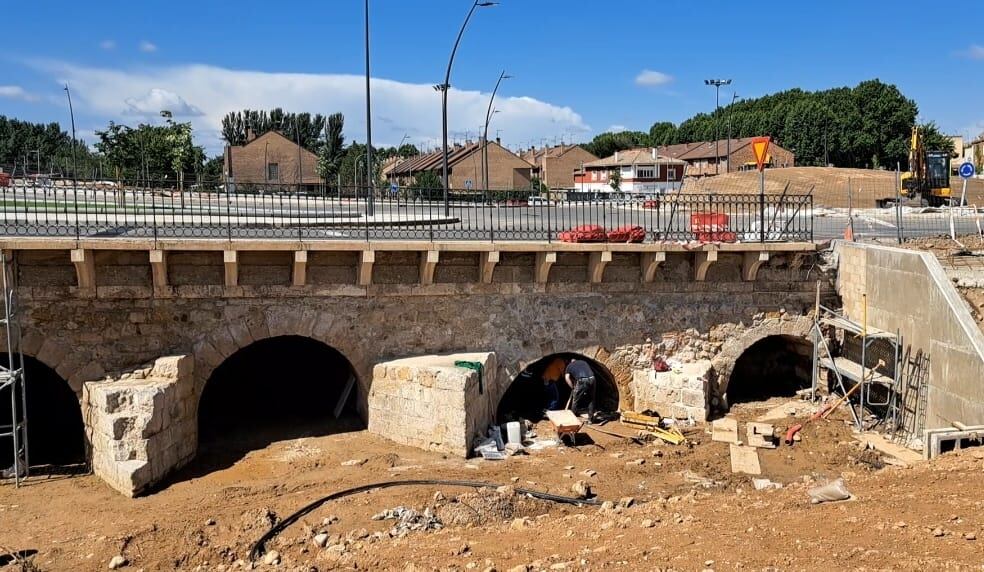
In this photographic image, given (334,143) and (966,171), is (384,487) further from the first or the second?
(334,143)

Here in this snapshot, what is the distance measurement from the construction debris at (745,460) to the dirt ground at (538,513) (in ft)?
0.47

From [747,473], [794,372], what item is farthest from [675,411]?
[794,372]

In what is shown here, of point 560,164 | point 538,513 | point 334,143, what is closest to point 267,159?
point 334,143

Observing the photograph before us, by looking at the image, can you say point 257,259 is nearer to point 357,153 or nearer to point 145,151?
point 145,151

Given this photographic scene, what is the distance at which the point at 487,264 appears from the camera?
13.7 metres

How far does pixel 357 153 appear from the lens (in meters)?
64.4

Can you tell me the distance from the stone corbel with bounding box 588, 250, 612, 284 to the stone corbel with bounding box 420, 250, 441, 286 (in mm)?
2965

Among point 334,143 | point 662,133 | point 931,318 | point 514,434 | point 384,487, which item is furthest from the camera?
point 662,133

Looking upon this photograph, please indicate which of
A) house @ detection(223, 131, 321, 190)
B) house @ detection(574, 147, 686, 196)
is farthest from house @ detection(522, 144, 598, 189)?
house @ detection(223, 131, 321, 190)

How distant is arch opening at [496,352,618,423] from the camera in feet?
49.4

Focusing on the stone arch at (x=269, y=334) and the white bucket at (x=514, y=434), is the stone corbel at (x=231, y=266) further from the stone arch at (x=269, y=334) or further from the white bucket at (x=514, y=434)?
the white bucket at (x=514, y=434)

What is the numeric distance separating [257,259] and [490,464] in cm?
530

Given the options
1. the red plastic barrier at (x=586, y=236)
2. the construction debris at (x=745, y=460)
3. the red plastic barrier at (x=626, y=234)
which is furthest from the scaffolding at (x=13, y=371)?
the construction debris at (x=745, y=460)

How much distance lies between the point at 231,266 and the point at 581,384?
6916mm
